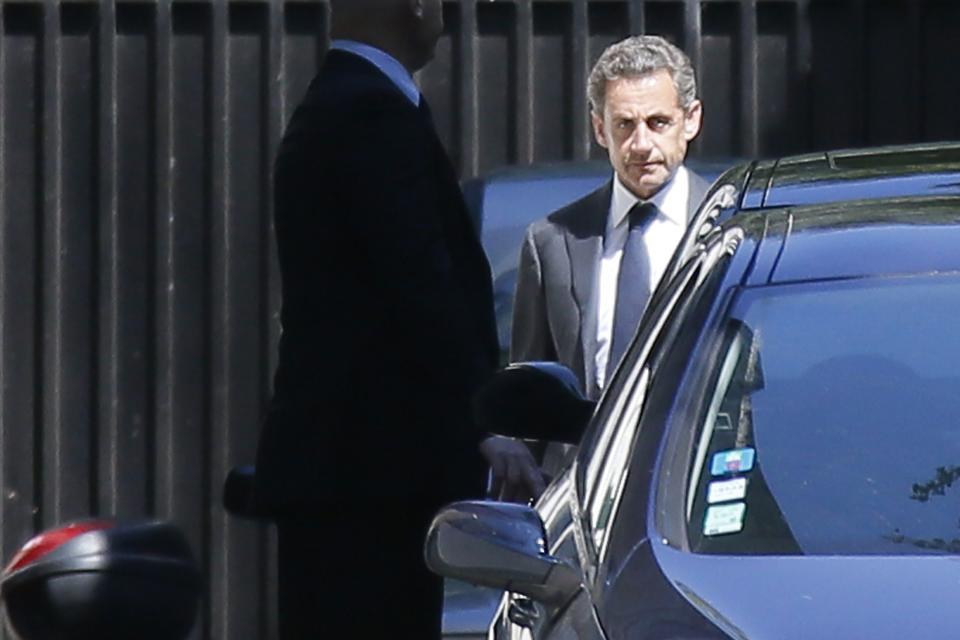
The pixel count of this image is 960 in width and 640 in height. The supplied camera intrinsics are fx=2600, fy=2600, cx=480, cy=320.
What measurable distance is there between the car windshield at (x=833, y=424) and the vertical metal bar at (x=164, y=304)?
6128mm

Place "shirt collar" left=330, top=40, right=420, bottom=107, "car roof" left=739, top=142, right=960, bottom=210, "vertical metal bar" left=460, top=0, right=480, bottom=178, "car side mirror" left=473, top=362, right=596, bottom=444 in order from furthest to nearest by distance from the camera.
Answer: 1. "vertical metal bar" left=460, top=0, right=480, bottom=178
2. "shirt collar" left=330, top=40, right=420, bottom=107
3. "car side mirror" left=473, top=362, right=596, bottom=444
4. "car roof" left=739, top=142, right=960, bottom=210

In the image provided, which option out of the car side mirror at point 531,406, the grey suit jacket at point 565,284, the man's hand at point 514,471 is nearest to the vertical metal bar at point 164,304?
the grey suit jacket at point 565,284

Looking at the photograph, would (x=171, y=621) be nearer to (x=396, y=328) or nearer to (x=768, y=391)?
(x=768, y=391)

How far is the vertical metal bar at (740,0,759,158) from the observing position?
9570 mm

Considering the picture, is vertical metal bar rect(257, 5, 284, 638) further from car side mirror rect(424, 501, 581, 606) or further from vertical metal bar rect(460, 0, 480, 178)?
car side mirror rect(424, 501, 581, 606)

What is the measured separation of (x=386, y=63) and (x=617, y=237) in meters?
1.30

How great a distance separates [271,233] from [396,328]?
488cm

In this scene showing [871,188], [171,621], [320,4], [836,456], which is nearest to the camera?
[171,621]

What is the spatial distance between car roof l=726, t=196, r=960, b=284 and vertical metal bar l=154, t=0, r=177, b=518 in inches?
232

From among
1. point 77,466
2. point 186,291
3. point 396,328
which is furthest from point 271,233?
point 396,328

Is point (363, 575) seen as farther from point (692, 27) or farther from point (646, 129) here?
point (692, 27)

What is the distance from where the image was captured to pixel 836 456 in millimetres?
3463

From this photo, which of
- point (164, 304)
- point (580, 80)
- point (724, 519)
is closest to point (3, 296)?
point (164, 304)

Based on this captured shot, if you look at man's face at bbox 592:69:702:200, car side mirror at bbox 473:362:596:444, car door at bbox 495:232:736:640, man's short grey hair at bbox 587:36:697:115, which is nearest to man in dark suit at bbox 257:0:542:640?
car side mirror at bbox 473:362:596:444
